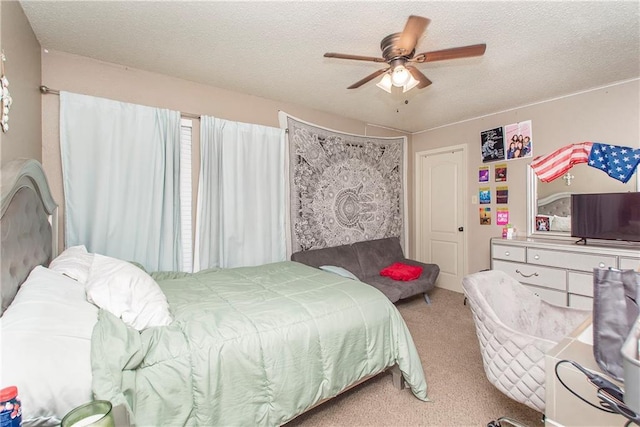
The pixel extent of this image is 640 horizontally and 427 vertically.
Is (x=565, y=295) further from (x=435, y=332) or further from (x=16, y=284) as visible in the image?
(x=16, y=284)

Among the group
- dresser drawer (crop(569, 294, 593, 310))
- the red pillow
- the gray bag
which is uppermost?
the gray bag

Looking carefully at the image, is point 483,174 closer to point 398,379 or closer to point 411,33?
point 411,33

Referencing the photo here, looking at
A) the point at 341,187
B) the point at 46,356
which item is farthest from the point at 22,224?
the point at 341,187

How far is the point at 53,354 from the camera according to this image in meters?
0.92

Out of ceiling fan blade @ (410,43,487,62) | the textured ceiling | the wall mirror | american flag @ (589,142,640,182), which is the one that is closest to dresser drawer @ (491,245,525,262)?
the wall mirror

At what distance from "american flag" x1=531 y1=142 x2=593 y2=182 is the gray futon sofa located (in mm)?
1709

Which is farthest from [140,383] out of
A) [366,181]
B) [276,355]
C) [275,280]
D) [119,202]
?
[366,181]

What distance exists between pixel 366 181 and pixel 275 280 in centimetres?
228

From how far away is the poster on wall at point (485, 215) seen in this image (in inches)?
153

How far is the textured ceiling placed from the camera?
5.91ft

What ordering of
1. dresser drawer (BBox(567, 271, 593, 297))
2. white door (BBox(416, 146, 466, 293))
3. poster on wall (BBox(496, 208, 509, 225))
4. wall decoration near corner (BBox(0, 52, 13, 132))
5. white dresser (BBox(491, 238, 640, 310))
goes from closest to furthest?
wall decoration near corner (BBox(0, 52, 13, 132)), white dresser (BBox(491, 238, 640, 310)), dresser drawer (BBox(567, 271, 593, 297)), poster on wall (BBox(496, 208, 509, 225)), white door (BBox(416, 146, 466, 293))

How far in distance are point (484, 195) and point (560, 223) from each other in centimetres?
91

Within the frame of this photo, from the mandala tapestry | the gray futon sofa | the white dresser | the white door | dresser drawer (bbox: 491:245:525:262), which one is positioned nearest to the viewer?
the white dresser

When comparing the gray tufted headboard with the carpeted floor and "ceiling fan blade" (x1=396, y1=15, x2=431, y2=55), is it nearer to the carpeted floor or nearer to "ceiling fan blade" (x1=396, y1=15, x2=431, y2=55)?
the carpeted floor
